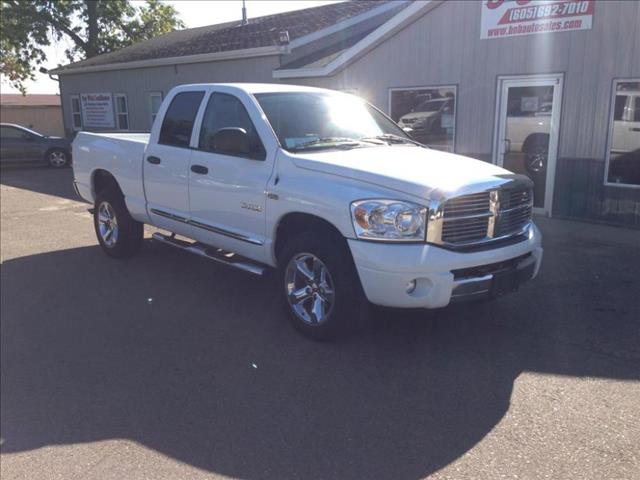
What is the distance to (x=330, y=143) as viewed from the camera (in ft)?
16.6

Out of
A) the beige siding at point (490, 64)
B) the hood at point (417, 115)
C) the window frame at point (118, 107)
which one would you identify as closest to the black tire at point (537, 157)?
the beige siding at point (490, 64)

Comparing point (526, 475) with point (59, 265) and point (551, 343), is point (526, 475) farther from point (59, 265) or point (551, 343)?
point (59, 265)

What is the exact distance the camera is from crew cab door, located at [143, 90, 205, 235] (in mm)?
5941

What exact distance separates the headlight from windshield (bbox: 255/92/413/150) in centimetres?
109

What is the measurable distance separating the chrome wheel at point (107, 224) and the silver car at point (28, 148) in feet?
46.2

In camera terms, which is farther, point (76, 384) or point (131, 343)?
point (131, 343)

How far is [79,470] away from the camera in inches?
125

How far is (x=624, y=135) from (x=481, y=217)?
600 centimetres

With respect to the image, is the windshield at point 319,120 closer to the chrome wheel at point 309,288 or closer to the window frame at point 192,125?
the window frame at point 192,125

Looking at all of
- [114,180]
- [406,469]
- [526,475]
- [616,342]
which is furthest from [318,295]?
[114,180]

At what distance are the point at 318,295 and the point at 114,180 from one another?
382 cm

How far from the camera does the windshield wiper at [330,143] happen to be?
4.96 metres

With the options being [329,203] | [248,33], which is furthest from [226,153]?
[248,33]

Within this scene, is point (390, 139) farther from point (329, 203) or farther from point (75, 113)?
point (75, 113)
